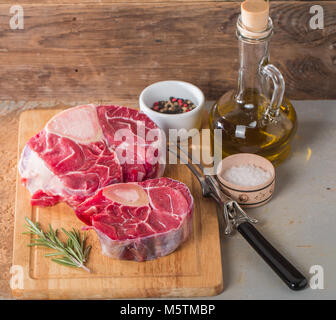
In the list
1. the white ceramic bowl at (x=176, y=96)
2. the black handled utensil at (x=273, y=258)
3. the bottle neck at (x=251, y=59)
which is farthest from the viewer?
the white ceramic bowl at (x=176, y=96)

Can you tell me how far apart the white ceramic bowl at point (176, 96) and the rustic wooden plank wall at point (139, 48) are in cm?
9

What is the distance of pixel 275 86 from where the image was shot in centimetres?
149

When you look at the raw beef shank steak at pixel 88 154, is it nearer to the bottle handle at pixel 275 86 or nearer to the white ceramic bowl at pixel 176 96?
the white ceramic bowl at pixel 176 96

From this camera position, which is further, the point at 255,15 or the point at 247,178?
the point at 247,178

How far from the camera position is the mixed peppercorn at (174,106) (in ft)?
5.66

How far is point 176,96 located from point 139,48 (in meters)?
0.18

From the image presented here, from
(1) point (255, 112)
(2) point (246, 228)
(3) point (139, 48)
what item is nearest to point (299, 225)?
(2) point (246, 228)

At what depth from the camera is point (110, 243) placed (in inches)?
53.4

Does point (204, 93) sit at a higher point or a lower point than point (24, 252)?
higher

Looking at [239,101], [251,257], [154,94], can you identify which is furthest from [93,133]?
[251,257]

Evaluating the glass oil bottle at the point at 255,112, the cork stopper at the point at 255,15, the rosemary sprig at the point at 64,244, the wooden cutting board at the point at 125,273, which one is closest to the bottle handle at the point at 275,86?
the glass oil bottle at the point at 255,112

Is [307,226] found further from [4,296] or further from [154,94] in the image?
[4,296]

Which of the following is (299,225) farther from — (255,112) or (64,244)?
(64,244)

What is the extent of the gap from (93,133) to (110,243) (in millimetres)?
345
